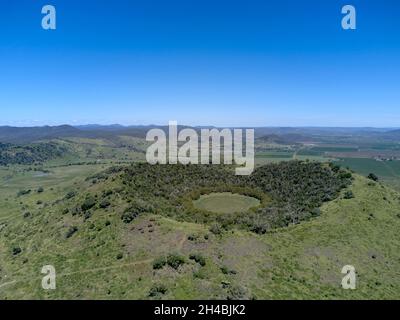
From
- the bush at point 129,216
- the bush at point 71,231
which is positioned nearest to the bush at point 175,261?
the bush at point 129,216

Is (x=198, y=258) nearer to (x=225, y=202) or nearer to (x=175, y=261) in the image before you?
(x=175, y=261)

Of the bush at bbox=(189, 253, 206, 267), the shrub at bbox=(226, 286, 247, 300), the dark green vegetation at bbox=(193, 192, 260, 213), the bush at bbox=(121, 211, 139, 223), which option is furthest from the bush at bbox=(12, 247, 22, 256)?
the shrub at bbox=(226, 286, 247, 300)

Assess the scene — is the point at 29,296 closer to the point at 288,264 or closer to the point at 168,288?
the point at 168,288

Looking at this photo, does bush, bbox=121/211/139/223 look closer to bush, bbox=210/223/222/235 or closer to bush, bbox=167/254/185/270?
bush, bbox=210/223/222/235

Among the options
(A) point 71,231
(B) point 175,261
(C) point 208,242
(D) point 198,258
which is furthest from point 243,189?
(B) point 175,261

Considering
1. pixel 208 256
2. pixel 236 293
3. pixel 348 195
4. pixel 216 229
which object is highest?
pixel 348 195

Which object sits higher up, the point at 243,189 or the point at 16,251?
the point at 243,189
